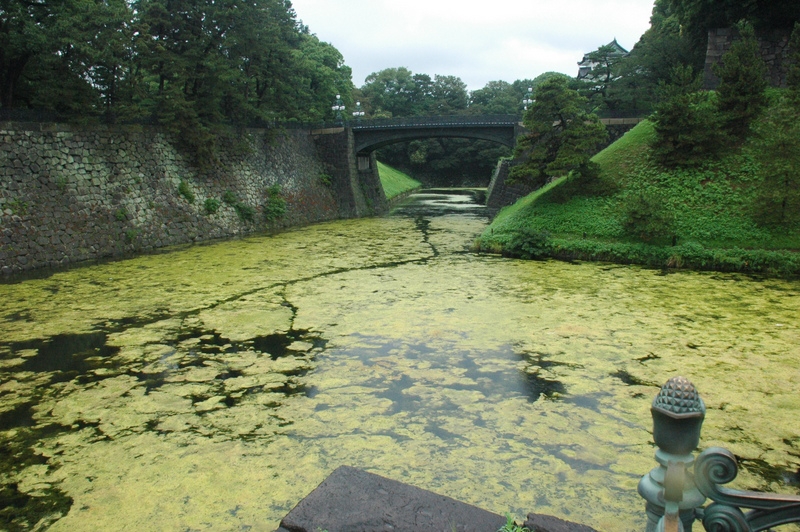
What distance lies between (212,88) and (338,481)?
20790 mm

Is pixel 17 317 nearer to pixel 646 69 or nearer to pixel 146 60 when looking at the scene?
pixel 146 60

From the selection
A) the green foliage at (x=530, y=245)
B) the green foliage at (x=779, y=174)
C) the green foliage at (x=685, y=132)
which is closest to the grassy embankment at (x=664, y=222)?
the green foliage at (x=530, y=245)

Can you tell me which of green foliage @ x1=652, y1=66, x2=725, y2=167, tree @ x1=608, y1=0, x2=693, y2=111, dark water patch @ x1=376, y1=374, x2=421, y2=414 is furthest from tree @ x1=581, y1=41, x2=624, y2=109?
dark water patch @ x1=376, y1=374, x2=421, y2=414

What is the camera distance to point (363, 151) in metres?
33.1

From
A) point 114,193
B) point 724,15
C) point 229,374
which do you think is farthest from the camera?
point 724,15

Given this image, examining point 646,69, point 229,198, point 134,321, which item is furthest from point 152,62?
point 646,69

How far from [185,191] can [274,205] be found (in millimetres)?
4976

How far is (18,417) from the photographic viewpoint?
5.97m

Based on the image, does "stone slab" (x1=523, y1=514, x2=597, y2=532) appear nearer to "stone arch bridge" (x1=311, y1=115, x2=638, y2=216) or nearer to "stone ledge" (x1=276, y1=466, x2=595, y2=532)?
"stone ledge" (x1=276, y1=466, x2=595, y2=532)

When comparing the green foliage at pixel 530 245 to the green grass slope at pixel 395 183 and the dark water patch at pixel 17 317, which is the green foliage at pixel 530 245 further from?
the green grass slope at pixel 395 183

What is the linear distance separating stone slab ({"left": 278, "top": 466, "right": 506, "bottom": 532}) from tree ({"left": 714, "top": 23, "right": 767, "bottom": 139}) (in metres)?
19.8

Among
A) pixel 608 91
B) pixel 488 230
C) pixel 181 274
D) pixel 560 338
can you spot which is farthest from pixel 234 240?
pixel 608 91

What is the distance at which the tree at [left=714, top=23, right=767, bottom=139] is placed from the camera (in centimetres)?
1827

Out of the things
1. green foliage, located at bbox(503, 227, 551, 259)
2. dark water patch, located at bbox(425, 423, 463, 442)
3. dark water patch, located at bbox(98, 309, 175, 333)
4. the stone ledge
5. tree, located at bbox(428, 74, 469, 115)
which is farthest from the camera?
tree, located at bbox(428, 74, 469, 115)
